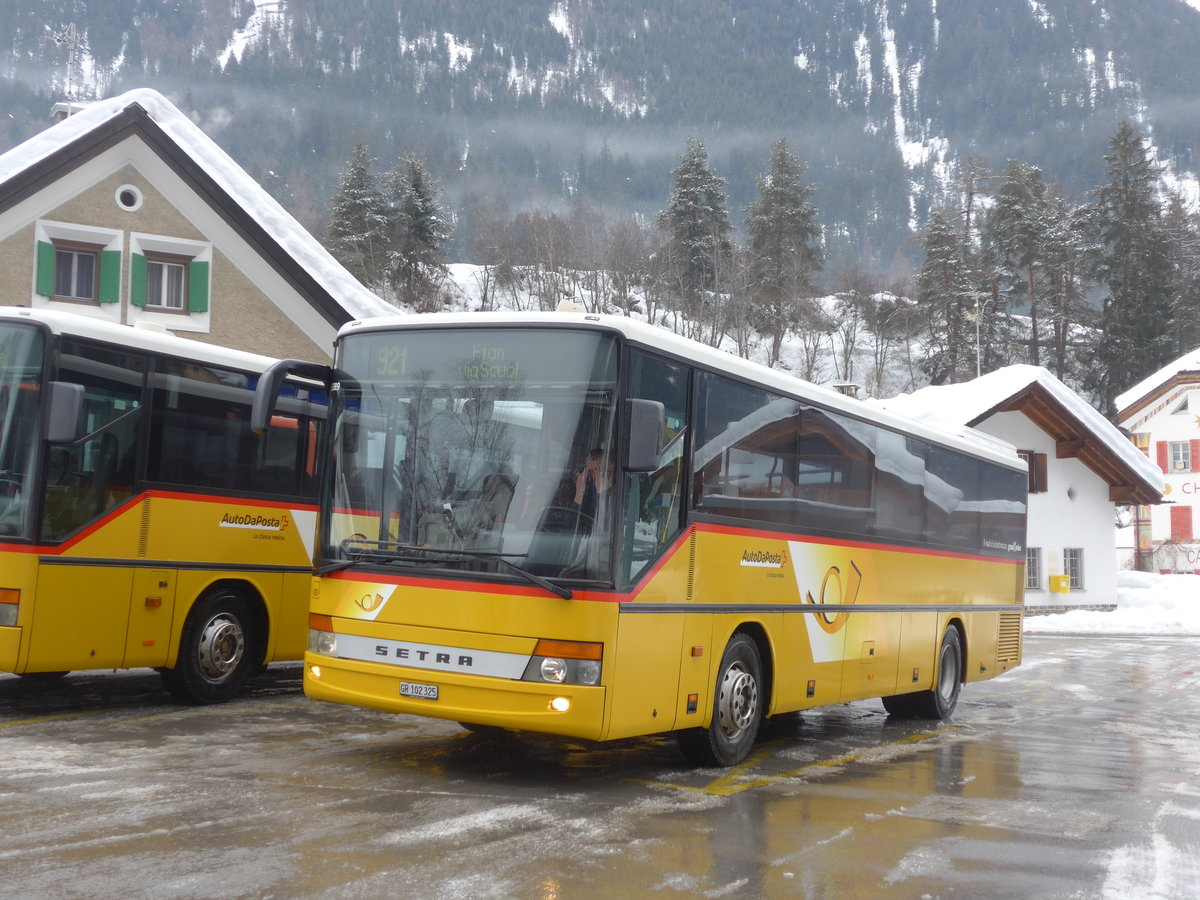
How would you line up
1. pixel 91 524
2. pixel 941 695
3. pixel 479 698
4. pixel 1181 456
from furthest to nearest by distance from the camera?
pixel 1181 456 → pixel 941 695 → pixel 91 524 → pixel 479 698

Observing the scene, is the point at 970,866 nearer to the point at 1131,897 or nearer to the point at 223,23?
the point at 1131,897

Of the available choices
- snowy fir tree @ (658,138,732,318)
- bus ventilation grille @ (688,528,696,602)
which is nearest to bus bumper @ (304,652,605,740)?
bus ventilation grille @ (688,528,696,602)

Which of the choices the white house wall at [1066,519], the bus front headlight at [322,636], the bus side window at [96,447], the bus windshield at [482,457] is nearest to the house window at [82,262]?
the bus side window at [96,447]

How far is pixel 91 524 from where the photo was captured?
32.7ft

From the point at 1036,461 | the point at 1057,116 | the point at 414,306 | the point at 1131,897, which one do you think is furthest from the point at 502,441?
the point at 1057,116

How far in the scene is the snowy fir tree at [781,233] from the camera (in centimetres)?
7806

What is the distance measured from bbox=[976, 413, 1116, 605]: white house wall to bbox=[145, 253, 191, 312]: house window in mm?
24347

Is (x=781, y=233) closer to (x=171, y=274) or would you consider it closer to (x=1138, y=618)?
(x=1138, y=618)

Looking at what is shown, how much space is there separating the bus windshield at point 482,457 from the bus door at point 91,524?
2680mm

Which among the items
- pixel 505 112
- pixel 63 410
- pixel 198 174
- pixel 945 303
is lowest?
pixel 63 410

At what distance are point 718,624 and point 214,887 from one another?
13.6ft

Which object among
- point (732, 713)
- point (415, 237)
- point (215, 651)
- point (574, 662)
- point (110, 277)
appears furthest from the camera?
point (415, 237)

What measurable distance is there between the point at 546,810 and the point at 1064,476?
36039mm

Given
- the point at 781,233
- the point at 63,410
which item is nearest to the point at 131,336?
the point at 63,410
